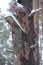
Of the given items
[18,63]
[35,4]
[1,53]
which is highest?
[35,4]

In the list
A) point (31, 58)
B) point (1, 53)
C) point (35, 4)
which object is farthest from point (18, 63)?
point (1, 53)

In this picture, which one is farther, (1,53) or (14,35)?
(1,53)

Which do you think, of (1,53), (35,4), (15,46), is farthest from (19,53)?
(1,53)

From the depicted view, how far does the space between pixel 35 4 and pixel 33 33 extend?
0.07 meters

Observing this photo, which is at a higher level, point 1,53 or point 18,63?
point 18,63

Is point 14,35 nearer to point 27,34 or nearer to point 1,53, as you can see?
point 27,34

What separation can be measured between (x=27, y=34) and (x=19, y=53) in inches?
1.8

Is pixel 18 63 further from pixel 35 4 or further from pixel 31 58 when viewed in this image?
pixel 35 4

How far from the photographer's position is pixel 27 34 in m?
0.44

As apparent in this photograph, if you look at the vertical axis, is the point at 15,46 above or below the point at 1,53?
above

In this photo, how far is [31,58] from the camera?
1.47 ft

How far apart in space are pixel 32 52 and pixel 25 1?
12 centimetres

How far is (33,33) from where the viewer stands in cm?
45

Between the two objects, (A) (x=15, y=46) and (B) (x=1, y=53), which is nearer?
(A) (x=15, y=46)
